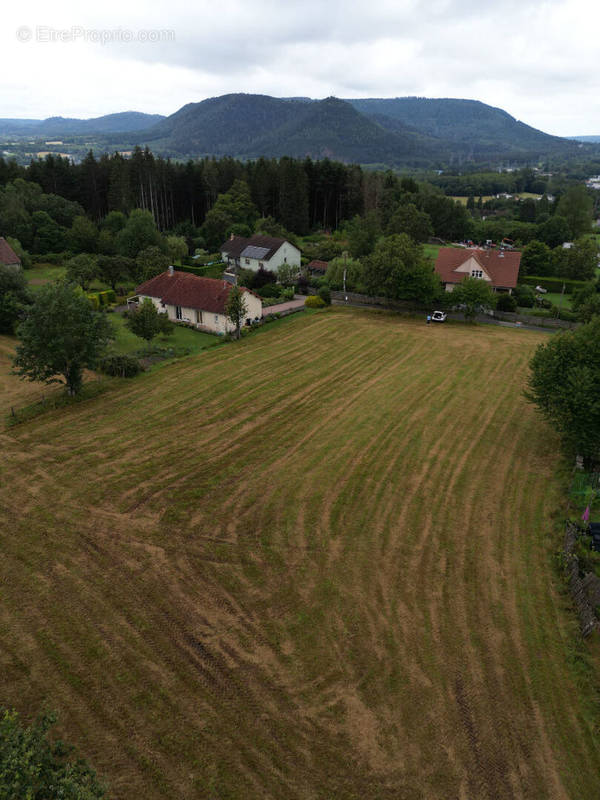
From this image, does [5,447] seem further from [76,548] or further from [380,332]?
[380,332]

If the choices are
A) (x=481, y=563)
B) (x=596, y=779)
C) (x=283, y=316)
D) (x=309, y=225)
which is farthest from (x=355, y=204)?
(x=596, y=779)

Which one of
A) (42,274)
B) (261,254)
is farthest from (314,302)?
(42,274)

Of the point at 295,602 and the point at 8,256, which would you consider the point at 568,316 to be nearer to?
the point at 295,602

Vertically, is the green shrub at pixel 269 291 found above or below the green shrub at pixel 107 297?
above

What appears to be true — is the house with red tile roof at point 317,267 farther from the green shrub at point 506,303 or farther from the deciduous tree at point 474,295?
the green shrub at point 506,303

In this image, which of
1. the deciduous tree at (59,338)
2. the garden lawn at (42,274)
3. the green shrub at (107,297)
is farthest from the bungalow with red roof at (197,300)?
the garden lawn at (42,274)
